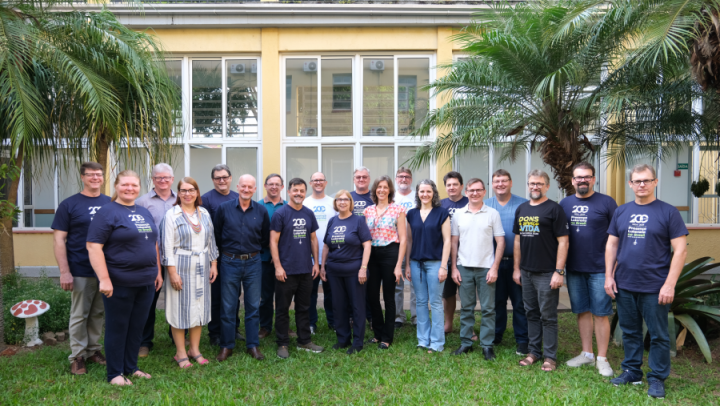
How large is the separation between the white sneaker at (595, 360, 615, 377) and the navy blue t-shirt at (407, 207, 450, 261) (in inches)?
76.1

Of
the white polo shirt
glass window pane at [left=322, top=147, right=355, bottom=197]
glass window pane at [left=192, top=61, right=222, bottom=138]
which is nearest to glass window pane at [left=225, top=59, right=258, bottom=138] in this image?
glass window pane at [left=192, top=61, right=222, bottom=138]

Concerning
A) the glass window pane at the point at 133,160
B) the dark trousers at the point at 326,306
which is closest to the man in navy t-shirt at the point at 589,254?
the dark trousers at the point at 326,306

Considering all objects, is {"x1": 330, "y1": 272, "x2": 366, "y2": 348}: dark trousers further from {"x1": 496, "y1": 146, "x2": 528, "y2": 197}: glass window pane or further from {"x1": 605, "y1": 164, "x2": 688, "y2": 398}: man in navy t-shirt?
{"x1": 496, "y1": 146, "x2": 528, "y2": 197}: glass window pane

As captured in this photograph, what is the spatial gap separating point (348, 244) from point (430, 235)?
3.09 feet

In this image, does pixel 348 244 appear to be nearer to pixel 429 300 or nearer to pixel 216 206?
pixel 429 300

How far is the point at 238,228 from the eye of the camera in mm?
5422

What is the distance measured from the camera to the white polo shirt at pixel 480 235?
5457 millimetres

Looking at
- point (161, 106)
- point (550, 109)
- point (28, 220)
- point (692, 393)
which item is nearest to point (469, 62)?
point (550, 109)

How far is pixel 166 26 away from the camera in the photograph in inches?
428

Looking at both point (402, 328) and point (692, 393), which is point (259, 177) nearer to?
point (402, 328)

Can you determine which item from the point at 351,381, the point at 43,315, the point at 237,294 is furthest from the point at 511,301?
the point at 43,315

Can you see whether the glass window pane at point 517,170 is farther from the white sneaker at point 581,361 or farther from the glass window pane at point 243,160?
the white sneaker at point 581,361

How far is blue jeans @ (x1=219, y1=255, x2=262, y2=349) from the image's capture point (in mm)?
5414

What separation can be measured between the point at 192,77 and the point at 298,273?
24.8 ft
